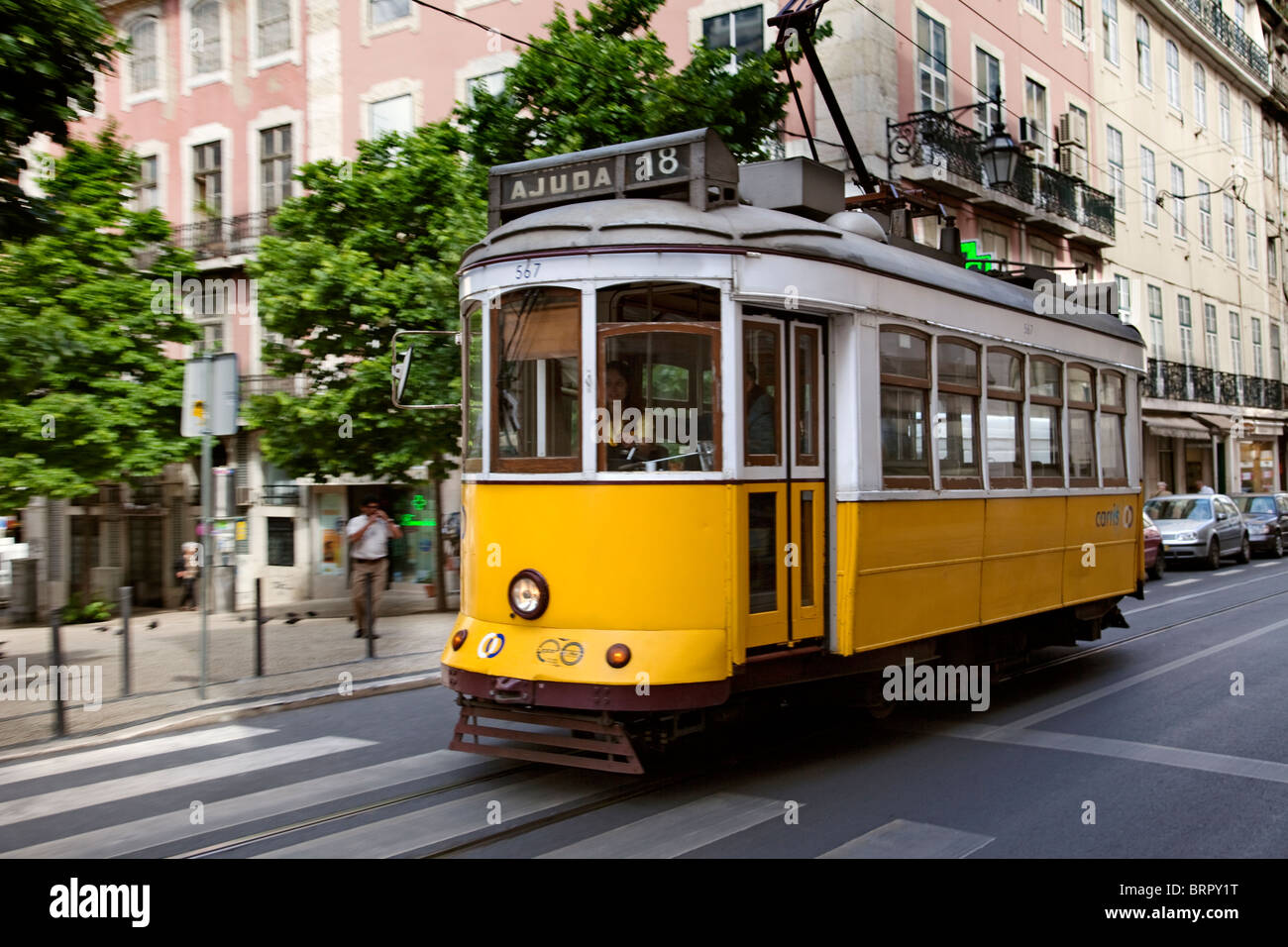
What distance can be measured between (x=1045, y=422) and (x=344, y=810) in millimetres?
6088

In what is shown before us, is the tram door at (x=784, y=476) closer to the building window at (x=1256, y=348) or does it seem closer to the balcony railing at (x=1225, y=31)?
the balcony railing at (x=1225, y=31)

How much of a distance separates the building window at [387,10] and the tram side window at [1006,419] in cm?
1806

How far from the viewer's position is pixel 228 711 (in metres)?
9.30

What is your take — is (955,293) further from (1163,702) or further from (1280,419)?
(1280,419)

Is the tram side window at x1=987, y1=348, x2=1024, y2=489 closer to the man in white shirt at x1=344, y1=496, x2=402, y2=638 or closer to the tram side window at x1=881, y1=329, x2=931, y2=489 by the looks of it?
the tram side window at x1=881, y1=329, x2=931, y2=489

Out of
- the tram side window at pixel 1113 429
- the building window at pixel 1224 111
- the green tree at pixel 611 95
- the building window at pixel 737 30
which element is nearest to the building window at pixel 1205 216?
the building window at pixel 1224 111

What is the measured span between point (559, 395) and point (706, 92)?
10059 millimetres

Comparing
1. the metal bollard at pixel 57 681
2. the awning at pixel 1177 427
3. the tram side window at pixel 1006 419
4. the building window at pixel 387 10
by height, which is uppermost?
the building window at pixel 387 10

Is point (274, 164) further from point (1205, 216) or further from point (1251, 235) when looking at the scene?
point (1251, 235)

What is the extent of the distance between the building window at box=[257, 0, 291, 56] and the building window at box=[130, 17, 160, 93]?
134 inches

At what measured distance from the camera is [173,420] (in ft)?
57.7

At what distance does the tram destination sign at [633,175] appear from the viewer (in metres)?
6.64

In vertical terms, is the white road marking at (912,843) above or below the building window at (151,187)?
below

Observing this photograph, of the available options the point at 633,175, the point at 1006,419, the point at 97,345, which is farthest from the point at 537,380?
the point at 97,345
